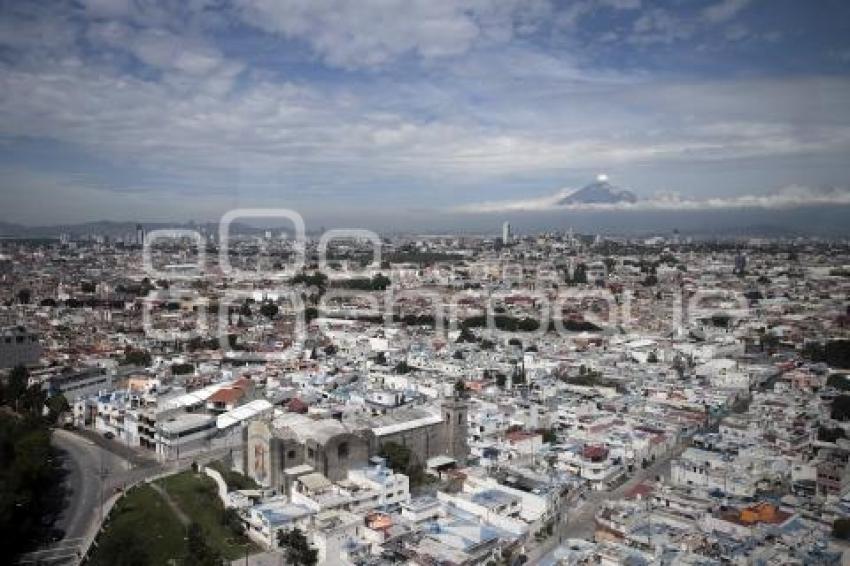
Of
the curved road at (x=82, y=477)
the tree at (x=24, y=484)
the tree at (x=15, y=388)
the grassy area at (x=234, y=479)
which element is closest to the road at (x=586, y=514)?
the grassy area at (x=234, y=479)

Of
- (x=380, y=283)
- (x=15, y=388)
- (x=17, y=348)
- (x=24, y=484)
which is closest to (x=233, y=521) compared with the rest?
(x=24, y=484)

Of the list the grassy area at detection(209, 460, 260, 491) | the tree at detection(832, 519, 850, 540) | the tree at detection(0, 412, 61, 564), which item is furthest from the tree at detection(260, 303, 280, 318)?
the tree at detection(832, 519, 850, 540)

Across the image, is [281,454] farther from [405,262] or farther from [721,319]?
[405,262]

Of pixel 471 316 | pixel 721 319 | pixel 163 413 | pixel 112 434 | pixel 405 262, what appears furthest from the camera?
pixel 405 262

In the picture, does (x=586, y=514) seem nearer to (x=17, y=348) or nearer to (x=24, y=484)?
(x=24, y=484)

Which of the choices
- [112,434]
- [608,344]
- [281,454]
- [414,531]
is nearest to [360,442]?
[281,454]

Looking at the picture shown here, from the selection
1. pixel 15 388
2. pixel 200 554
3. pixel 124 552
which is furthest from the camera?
pixel 15 388
